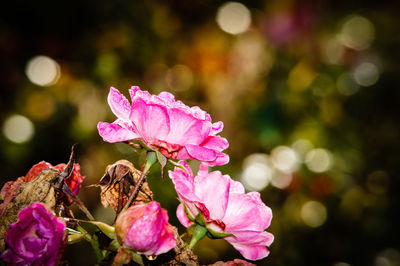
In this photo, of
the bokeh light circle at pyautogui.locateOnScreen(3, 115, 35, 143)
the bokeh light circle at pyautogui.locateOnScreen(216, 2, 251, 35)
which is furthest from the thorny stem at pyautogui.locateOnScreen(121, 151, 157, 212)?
the bokeh light circle at pyautogui.locateOnScreen(216, 2, 251, 35)

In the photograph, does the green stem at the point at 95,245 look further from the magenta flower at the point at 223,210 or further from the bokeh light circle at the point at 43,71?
the bokeh light circle at the point at 43,71

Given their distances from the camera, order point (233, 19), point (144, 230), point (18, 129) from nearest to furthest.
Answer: point (144, 230) → point (18, 129) → point (233, 19)

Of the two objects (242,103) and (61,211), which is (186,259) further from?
(242,103)

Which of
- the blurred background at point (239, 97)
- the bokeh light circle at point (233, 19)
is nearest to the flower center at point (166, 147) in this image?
the blurred background at point (239, 97)

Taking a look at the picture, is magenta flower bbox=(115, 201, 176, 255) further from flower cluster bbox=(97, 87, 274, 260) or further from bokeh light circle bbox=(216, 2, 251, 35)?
bokeh light circle bbox=(216, 2, 251, 35)

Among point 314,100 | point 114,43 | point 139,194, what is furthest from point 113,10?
point 139,194

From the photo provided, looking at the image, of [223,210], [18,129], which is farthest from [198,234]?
[18,129]

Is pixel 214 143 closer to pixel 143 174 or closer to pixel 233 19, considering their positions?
pixel 143 174
